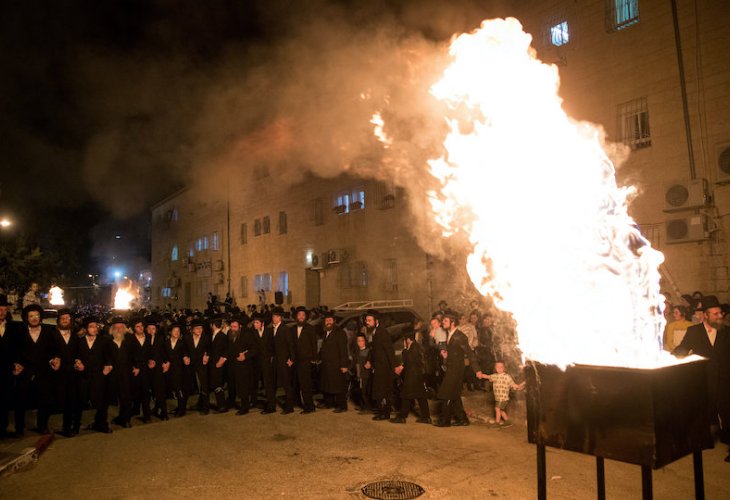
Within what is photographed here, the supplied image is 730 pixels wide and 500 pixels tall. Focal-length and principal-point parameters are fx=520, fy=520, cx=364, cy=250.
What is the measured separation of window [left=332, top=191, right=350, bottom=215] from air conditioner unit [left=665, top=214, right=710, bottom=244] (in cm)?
1217

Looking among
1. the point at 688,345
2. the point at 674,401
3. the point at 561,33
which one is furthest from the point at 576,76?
the point at 674,401

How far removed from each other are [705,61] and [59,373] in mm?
13847

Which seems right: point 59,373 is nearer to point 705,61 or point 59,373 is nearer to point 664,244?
point 664,244

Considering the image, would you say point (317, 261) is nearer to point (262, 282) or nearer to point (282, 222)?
point (282, 222)

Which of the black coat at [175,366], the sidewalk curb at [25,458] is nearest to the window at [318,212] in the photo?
the black coat at [175,366]

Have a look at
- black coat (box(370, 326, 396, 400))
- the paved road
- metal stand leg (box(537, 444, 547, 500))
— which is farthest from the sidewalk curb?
metal stand leg (box(537, 444, 547, 500))

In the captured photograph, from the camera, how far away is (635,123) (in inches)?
499

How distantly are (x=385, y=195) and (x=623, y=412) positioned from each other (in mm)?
15807

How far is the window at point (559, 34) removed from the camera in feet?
45.9

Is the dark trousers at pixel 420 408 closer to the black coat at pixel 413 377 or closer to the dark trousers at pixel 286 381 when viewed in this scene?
the black coat at pixel 413 377

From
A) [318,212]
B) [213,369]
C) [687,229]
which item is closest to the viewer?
[213,369]

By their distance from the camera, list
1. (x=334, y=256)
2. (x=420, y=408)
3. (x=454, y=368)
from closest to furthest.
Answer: (x=454, y=368) < (x=420, y=408) < (x=334, y=256)

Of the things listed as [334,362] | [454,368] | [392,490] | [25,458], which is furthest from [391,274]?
[392,490]

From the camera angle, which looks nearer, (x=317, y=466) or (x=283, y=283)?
(x=317, y=466)
